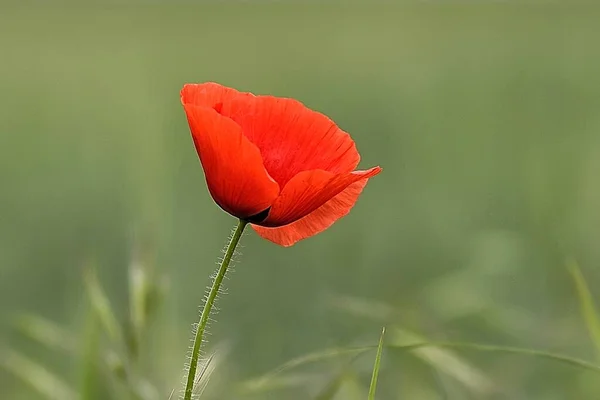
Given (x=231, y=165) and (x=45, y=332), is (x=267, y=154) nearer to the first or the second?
(x=231, y=165)

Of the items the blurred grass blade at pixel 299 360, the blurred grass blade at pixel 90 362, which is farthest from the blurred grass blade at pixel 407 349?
the blurred grass blade at pixel 90 362

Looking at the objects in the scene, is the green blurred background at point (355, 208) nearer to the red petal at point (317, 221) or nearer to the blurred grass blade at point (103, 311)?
the blurred grass blade at point (103, 311)

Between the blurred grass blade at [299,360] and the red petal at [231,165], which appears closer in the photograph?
the red petal at [231,165]

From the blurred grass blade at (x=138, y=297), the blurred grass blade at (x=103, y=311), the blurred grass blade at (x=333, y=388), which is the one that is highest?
the blurred grass blade at (x=138, y=297)

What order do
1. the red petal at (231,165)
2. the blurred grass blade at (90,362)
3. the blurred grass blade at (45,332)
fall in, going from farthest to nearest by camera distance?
the blurred grass blade at (45,332), the blurred grass blade at (90,362), the red petal at (231,165)

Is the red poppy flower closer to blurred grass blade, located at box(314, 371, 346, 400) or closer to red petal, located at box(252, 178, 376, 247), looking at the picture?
red petal, located at box(252, 178, 376, 247)

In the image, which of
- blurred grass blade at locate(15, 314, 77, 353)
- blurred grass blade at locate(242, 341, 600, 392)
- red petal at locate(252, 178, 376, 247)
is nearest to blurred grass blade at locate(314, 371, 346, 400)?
blurred grass blade at locate(242, 341, 600, 392)
